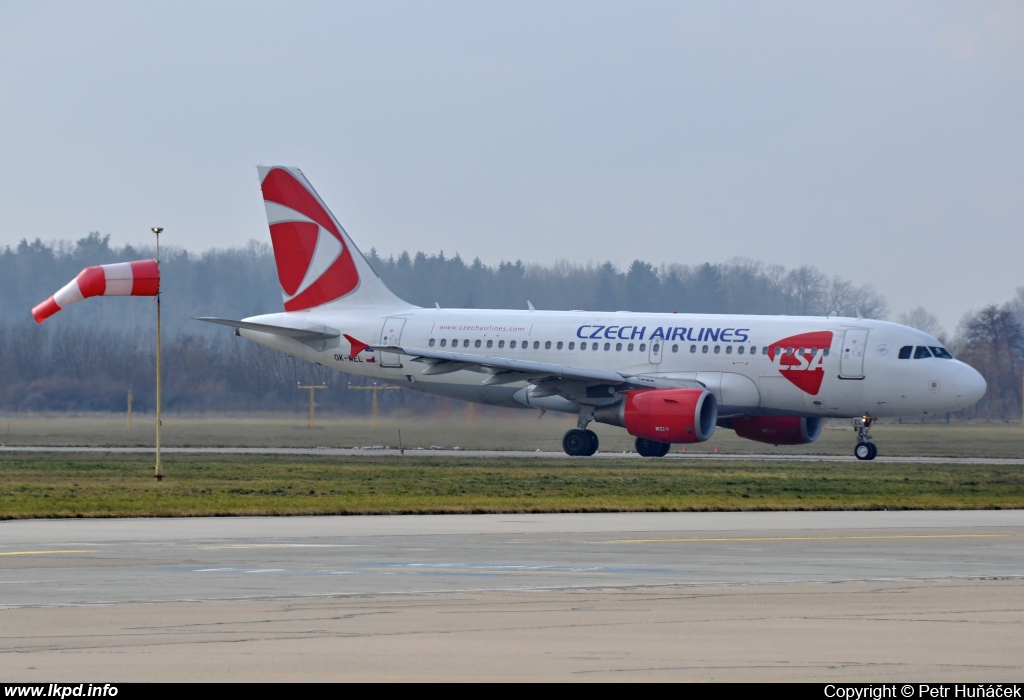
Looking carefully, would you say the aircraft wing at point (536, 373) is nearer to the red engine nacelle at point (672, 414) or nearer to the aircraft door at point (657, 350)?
the aircraft door at point (657, 350)

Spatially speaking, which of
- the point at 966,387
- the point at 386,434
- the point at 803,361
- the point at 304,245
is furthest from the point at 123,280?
the point at 966,387

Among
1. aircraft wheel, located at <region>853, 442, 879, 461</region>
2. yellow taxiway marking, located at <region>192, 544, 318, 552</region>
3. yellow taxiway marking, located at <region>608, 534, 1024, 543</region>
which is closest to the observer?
yellow taxiway marking, located at <region>192, 544, 318, 552</region>

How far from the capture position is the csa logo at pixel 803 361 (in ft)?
135

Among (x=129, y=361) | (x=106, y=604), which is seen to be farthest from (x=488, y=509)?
(x=129, y=361)

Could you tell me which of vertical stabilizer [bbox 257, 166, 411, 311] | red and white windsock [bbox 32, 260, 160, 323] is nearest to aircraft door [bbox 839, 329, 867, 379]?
vertical stabilizer [bbox 257, 166, 411, 311]

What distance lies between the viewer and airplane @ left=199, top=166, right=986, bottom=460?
40.9 metres

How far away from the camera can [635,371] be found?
4341cm

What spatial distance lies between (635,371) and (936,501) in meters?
16.9

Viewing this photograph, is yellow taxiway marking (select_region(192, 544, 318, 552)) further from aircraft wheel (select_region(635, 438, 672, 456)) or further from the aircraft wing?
aircraft wheel (select_region(635, 438, 672, 456))

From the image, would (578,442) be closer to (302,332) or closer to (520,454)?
(520,454)

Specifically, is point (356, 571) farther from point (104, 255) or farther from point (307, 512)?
point (104, 255)

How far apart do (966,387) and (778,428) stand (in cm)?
512

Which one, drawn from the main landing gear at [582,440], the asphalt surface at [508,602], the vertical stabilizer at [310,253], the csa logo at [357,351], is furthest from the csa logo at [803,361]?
the asphalt surface at [508,602]

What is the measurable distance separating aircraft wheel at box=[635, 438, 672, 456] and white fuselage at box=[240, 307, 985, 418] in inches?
73.9
